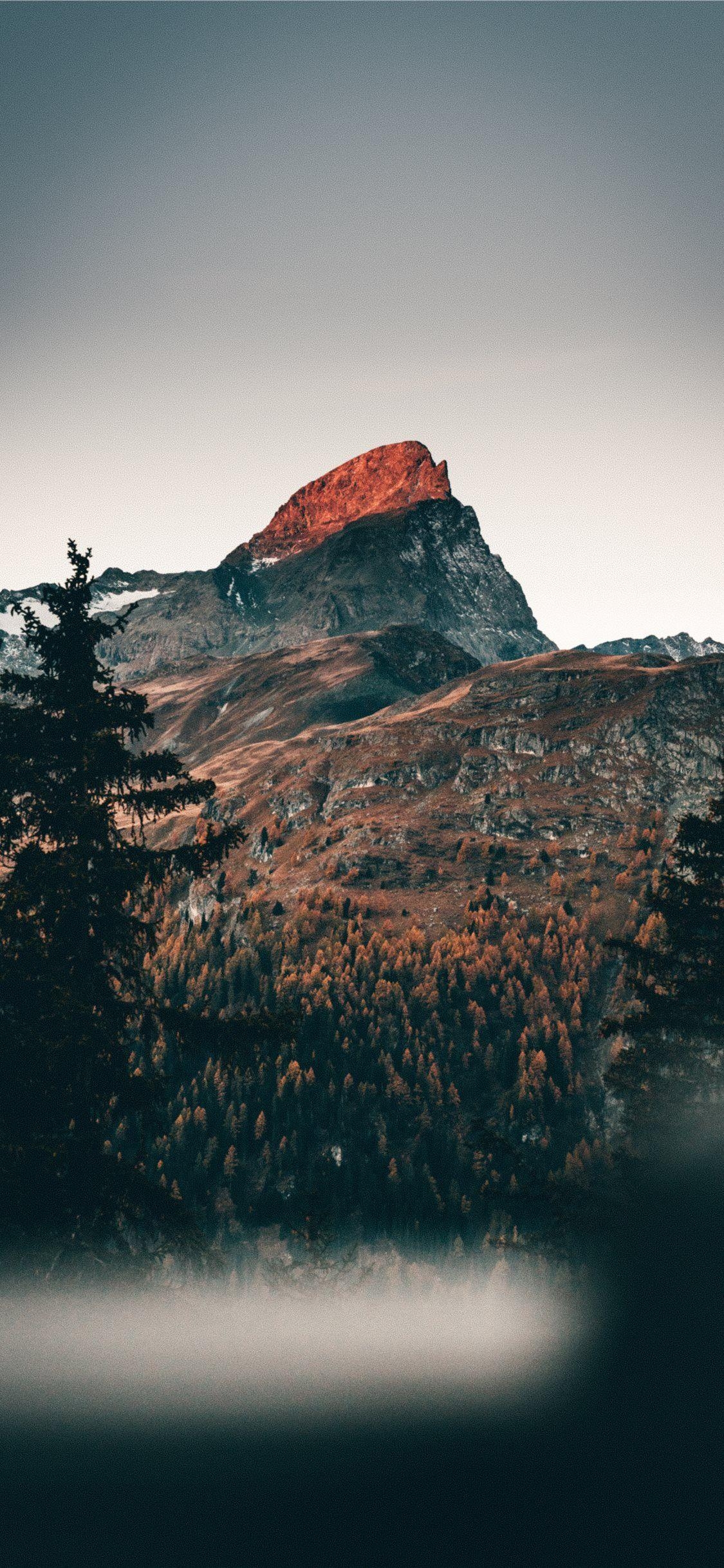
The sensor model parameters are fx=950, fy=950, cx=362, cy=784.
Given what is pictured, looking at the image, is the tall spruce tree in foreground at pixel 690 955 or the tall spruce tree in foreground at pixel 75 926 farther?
the tall spruce tree in foreground at pixel 690 955

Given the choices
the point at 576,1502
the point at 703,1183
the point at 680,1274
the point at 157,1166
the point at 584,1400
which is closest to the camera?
the point at 576,1502

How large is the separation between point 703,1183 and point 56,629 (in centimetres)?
2344

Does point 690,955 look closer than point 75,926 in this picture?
No

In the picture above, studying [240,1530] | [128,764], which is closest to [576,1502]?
[240,1530]

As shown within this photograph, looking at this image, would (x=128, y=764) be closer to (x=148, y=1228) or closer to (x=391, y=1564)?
(x=148, y=1228)

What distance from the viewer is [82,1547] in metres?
14.5

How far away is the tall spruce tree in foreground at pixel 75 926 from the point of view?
57.3 feet

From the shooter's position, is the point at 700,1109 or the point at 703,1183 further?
the point at 700,1109

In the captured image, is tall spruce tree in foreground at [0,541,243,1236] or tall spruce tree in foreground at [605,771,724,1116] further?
tall spruce tree in foreground at [605,771,724,1116]

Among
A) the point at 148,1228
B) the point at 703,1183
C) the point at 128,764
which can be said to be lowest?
the point at 703,1183

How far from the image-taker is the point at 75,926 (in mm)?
19078

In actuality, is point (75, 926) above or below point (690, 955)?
above

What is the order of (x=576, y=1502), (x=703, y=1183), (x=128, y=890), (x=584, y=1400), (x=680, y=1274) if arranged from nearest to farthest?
(x=576, y=1502)
(x=128, y=890)
(x=584, y=1400)
(x=680, y=1274)
(x=703, y=1183)

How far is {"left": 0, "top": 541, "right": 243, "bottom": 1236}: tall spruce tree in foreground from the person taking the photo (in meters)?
17.5
